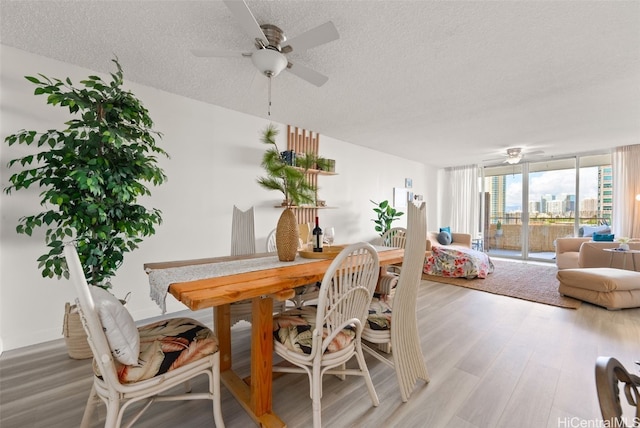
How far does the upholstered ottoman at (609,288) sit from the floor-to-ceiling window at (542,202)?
10.9 feet

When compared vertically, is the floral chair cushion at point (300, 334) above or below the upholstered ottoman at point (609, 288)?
above

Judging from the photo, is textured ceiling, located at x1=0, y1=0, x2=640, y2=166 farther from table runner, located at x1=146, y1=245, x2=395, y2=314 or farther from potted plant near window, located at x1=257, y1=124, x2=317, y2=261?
table runner, located at x1=146, y1=245, x2=395, y2=314

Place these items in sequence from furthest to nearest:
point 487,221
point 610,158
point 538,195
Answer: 1. point 487,221
2. point 538,195
3. point 610,158

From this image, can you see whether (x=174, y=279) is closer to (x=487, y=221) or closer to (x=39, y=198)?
(x=39, y=198)

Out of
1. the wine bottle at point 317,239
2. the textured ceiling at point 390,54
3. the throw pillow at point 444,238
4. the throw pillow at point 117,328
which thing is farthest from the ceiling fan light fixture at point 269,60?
the throw pillow at point 444,238

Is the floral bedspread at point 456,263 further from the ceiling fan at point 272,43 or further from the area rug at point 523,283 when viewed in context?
the ceiling fan at point 272,43

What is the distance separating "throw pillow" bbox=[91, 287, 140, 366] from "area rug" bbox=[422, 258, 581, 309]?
13.9 feet

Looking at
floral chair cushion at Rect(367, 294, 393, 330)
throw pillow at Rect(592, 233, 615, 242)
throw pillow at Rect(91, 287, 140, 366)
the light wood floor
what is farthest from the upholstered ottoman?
throw pillow at Rect(91, 287, 140, 366)

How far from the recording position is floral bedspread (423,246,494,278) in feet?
14.8

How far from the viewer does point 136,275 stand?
2.73 m

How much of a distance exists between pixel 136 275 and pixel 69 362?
87 centimetres

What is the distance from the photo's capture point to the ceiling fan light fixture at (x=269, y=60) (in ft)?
5.89

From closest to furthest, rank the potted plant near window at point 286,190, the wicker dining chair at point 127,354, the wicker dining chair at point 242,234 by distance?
the wicker dining chair at point 127,354 < the potted plant near window at point 286,190 < the wicker dining chair at point 242,234

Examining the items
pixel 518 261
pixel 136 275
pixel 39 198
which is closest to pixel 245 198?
pixel 136 275
